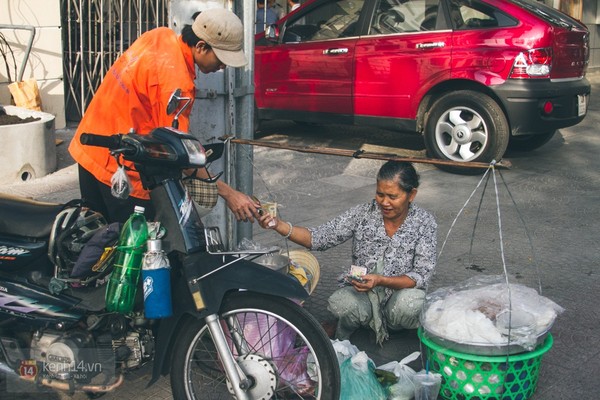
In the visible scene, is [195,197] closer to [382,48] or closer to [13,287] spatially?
[13,287]

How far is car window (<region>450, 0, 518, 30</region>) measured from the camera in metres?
7.81

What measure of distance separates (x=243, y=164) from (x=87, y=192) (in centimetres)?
113

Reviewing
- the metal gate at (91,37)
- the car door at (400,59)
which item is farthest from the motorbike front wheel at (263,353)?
the metal gate at (91,37)

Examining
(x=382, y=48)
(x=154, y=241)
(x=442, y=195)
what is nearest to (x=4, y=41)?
(x=382, y=48)

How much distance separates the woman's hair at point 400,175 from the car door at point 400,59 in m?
4.36

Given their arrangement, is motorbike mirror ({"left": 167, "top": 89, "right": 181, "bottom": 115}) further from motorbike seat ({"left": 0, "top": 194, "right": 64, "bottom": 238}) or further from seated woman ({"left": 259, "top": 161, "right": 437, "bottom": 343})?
seated woman ({"left": 259, "top": 161, "right": 437, "bottom": 343})

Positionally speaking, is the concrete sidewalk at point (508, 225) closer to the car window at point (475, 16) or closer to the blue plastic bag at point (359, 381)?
the blue plastic bag at point (359, 381)

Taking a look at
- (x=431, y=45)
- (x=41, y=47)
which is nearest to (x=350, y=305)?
(x=431, y=45)

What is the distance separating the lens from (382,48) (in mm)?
8375

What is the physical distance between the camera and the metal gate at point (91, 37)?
9.46 meters

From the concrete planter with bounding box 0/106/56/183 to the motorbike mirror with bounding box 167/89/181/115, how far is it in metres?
4.45

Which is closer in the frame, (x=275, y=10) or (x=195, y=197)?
(x=195, y=197)

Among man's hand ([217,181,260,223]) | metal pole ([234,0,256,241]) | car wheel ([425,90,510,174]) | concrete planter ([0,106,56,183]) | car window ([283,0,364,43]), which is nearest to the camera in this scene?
man's hand ([217,181,260,223])

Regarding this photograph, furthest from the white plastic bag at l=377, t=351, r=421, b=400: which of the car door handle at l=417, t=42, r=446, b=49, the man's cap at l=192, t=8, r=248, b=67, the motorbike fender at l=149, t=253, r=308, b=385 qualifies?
the car door handle at l=417, t=42, r=446, b=49
